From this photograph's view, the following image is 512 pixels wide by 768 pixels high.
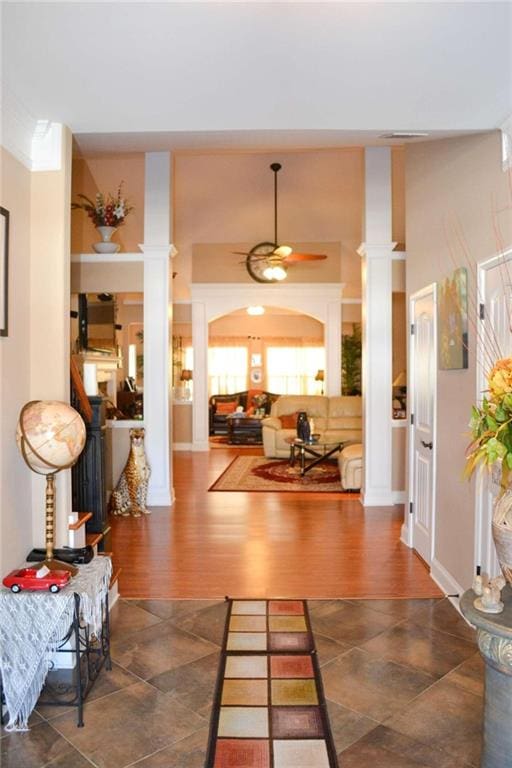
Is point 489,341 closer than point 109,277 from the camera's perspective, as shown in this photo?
Yes

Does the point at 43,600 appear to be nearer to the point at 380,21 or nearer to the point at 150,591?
the point at 150,591

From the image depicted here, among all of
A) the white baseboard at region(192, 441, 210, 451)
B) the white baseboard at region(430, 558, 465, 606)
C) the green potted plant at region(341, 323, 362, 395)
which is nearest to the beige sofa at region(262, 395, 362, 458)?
the green potted plant at region(341, 323, 362, 395)

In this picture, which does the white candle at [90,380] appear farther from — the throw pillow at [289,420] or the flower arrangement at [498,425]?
the throw pillow at [289,420]

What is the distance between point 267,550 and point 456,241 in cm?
273

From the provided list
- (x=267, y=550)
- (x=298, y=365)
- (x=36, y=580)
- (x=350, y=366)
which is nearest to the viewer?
(x=36, y=580)

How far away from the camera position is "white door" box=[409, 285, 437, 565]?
4031 mm

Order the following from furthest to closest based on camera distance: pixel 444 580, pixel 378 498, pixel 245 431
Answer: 1. pixel 245 431
2. pixel 378 498
3. pixel 444 580

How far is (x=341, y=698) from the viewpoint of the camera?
96.0 inches

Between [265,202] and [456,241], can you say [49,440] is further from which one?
[265,202]

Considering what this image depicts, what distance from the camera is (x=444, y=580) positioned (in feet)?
12.0

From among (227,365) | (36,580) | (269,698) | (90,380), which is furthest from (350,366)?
(36,580)

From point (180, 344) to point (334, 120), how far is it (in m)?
9.99

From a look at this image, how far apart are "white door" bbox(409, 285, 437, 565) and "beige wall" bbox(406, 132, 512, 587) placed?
16cm

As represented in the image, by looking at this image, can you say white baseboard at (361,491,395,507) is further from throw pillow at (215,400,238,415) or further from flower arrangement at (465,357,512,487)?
throw pillow at (215,400,238,415)
